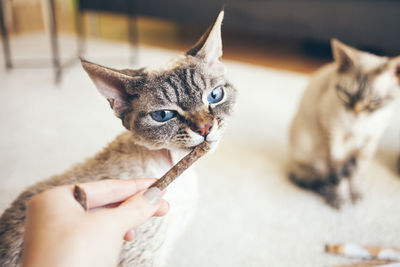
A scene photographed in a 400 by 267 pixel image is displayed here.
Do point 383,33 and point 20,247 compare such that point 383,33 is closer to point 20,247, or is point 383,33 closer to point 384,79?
point 384,79

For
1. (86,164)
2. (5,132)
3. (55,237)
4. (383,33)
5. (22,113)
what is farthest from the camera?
(383,33)

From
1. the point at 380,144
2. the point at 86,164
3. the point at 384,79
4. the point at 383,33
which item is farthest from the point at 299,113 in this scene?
the point at 383,33

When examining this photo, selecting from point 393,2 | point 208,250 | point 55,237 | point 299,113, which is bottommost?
point 208,250

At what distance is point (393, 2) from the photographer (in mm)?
2506

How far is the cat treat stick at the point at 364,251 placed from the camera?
1.15m

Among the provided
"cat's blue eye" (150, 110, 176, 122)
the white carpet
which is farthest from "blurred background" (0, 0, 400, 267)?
"cat's blue eye" (150, 110, 176, 122)

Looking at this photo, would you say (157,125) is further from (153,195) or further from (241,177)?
(241,177)

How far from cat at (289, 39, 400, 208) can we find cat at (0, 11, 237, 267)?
2.36ft

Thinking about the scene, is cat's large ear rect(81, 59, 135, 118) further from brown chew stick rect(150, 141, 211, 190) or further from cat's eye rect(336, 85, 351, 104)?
cat's eye rect(336, 85, 351, 104)

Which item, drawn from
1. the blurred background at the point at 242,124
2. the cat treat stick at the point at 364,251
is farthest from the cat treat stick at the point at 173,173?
the cat treat stick at the point at 364,251

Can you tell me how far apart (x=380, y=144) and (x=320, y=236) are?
3.28 feet

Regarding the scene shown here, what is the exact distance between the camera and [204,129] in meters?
0.75

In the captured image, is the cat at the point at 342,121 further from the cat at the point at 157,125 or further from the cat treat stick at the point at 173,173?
the cat treat stick at the point at 173,173

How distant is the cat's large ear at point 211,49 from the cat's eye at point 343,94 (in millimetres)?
706
